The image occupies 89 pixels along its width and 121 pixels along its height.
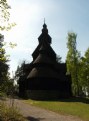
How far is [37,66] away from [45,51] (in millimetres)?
4402

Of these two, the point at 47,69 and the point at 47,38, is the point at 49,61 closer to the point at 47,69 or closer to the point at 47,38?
the point at 47,69

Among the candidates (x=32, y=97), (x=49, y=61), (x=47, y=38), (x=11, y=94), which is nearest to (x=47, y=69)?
(x=49, y=61)

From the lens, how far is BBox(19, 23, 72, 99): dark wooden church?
53.6 metres

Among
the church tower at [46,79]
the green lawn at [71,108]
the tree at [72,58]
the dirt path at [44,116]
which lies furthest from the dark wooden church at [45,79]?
the dirt path at [44,116]

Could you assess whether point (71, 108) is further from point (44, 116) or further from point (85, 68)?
point (85, 68)

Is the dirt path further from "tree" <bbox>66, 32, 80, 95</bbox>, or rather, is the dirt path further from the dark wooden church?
"tree" <bbox>66, 32, 80, 95</bbox>

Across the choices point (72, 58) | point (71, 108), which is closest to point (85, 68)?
point (72, 58)

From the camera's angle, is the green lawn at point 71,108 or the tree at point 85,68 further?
the tree at point 85,68

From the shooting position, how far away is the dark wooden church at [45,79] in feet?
176

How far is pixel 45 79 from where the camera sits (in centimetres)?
5347

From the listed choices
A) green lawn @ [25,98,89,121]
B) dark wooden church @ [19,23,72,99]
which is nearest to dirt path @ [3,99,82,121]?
green lawn @ [25,98,89,121]

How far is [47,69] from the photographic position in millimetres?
54750

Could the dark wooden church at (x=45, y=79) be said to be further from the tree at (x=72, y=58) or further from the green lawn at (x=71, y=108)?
the green lawn at (x=71, y=108)

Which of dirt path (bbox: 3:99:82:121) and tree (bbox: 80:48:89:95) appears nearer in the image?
dirt path (bbox: 3:99:82:121)
